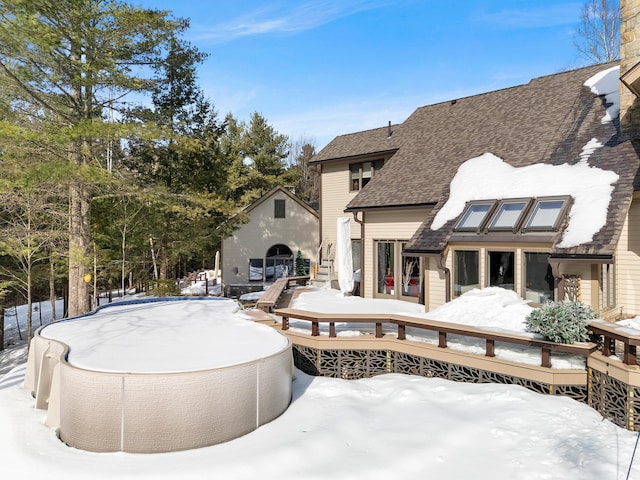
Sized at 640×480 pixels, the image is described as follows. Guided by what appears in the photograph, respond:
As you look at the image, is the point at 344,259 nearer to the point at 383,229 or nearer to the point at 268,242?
the point at 383,229

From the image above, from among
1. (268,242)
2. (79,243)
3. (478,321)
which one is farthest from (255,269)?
(478,321)

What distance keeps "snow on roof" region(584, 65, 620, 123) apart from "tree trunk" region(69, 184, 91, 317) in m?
14.6

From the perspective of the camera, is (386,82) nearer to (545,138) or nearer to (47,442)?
(545,138)

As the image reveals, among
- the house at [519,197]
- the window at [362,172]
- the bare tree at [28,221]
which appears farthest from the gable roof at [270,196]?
the bare tree at [28,221]

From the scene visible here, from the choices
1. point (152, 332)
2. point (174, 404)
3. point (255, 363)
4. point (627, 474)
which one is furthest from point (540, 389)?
point (152, 332)

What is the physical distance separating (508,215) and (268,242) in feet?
47.8

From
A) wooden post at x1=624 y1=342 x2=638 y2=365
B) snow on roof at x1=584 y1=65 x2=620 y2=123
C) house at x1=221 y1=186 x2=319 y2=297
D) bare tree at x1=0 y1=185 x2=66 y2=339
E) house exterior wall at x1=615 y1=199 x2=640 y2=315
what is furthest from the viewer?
house at x1=221 y1=186 x2=319 y2=297

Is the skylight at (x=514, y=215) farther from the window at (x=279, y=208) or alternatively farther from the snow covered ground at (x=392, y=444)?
the window at (x=279, y=208)

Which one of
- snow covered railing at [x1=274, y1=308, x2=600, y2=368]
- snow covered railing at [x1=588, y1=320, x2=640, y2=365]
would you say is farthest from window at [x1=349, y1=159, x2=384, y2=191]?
snow covered railing at [x1=588, y1=320, x2=640, y2=365]

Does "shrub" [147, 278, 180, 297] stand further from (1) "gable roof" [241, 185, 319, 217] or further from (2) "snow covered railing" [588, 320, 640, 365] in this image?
(2) "snow covered railing" [588, 320, 640, 365]

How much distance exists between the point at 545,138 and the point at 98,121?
481 inches

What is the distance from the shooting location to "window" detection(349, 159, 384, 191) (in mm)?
16156

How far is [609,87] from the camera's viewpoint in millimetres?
11141

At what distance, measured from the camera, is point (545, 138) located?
10898 mm
